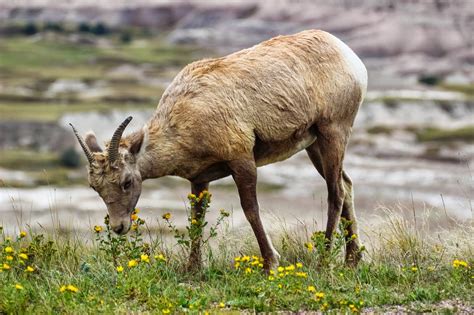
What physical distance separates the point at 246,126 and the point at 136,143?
1205 millimetres

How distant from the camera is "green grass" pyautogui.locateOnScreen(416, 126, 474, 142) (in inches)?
3415

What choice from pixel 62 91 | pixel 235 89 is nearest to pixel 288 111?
pixel 235 89

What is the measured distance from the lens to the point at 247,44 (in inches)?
6457

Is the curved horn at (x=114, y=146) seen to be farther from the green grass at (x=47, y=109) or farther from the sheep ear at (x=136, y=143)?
the green grass at (x=47, y=109)

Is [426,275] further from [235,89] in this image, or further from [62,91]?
[62,91]

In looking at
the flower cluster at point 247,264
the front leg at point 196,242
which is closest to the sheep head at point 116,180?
the front leg at point 196,242

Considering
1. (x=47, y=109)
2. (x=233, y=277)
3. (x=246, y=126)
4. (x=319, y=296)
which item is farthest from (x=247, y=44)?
(x=319, y=296)

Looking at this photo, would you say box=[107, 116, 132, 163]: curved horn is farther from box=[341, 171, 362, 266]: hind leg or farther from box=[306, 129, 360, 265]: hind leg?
box=[341, 171, 362, 266]: hind leg

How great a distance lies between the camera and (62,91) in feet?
362

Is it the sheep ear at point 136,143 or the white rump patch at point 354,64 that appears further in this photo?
the white rump patch at point 354,64

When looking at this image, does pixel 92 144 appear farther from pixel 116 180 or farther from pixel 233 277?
pixel 233 277

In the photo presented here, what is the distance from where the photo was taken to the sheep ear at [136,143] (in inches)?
374

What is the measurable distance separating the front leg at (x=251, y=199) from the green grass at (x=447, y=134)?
7816cm

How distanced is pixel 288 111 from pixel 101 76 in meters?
115
